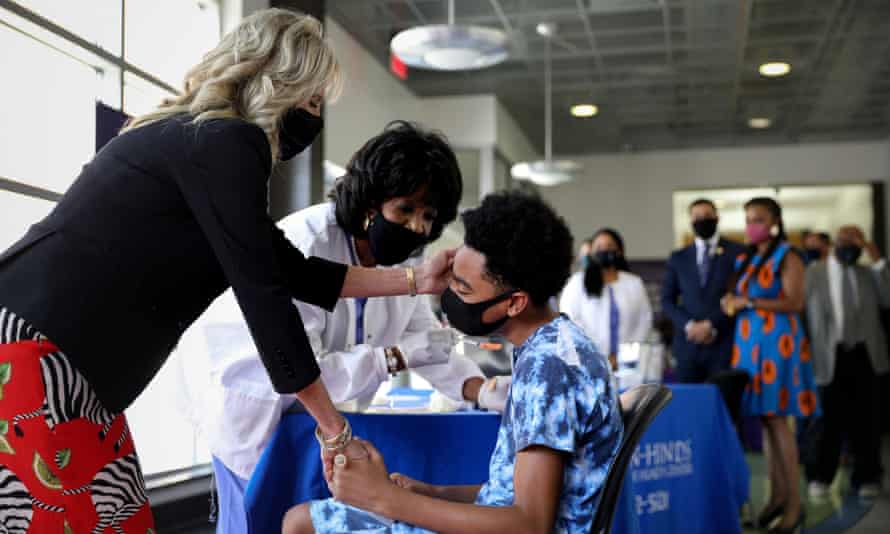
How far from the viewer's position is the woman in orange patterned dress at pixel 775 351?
4.48 meters

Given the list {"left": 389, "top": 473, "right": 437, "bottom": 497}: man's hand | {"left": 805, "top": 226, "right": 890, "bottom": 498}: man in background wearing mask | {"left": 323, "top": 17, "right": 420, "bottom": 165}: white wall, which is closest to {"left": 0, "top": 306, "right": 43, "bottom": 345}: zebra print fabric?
{"left": 389, "top": 473, "right": 437, "bottom": 497}: man's hand

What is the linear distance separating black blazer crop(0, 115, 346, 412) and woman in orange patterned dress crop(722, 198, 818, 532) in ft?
12.0

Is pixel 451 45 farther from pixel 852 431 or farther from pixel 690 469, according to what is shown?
pixel 852 431

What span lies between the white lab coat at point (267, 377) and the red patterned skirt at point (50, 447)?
0.58 m

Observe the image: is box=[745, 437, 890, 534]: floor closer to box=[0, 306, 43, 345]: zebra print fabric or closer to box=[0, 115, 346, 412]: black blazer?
box=[0, 115, 346, 412]: black blazer

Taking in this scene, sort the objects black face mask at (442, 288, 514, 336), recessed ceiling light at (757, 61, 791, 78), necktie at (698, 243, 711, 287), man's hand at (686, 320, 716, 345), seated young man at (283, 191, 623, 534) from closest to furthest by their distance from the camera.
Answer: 1. seated young man at (283, 191, 623, 534)
2. black face mask at (442, 288, 514, 336)
3. man's hand at (686, 320, 716, 345)
4. necktie at (698, 243, 711, 287)
5. recessed ceiling light at (757, 61, 791, 78)

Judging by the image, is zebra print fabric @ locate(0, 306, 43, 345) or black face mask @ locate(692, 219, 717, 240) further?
black face mask @ locate(692, 219, 717, 240)

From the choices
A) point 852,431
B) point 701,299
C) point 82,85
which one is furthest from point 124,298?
point 852,431

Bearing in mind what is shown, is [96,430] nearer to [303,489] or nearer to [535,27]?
[303,489]

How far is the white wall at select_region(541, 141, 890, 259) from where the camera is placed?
487 inches

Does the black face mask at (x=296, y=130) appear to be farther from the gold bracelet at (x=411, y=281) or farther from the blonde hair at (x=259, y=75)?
the gold bracelet at (x=411, y=281)

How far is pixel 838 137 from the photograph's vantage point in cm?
1217

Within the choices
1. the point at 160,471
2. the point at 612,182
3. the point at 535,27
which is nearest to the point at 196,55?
the point at 160,471

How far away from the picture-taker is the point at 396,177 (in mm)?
2119
